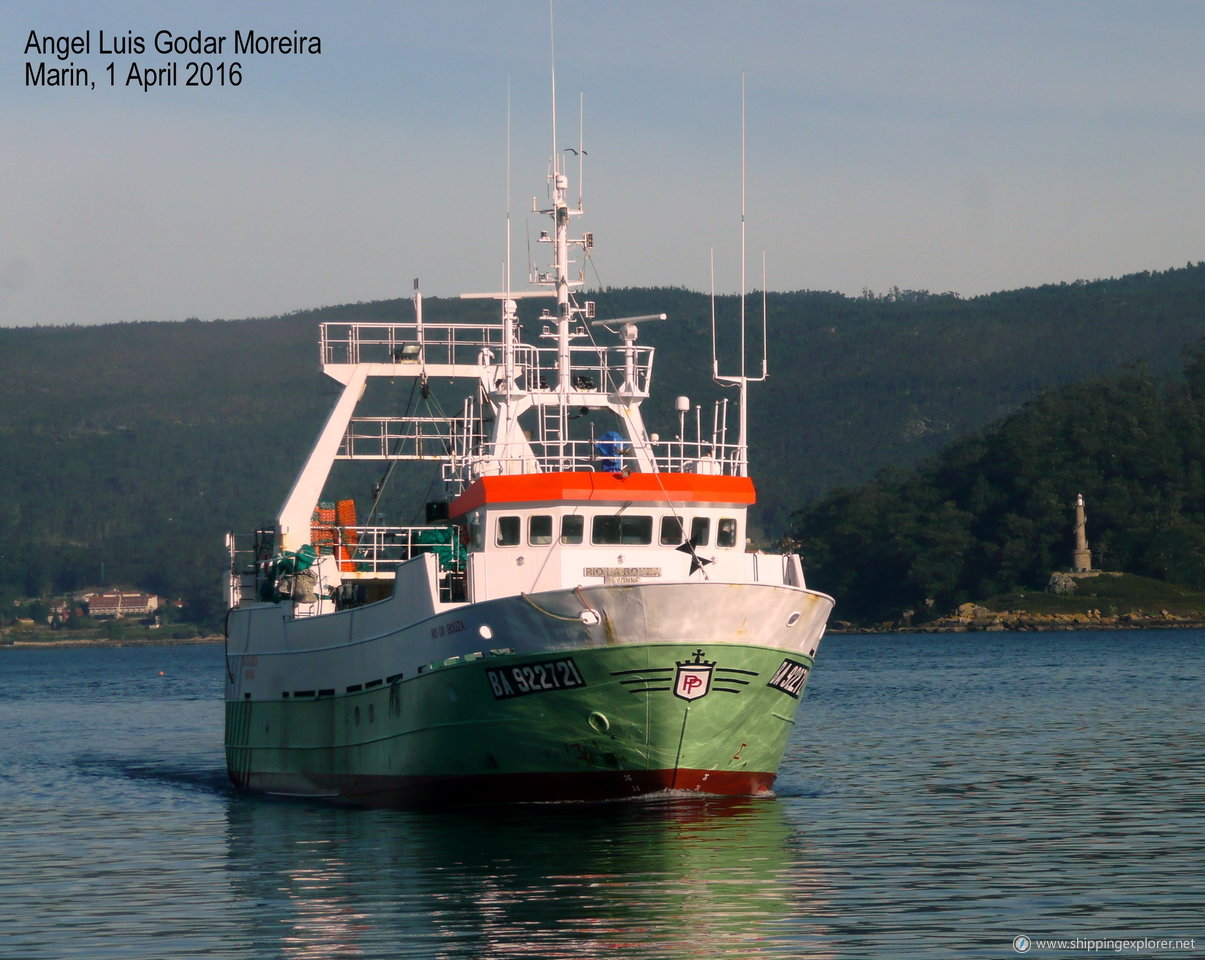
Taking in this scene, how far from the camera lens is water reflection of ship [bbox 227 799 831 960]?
20.2m

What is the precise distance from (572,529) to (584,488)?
0.77 m

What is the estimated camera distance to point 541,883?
23547 mm

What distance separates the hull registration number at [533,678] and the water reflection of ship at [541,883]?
2.00 metres

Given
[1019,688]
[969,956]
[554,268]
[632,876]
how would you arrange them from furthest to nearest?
[1019,688]
[554,268]
[632,876]
[969,956]

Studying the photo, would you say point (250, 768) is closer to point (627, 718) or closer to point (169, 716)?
point (627, 718)

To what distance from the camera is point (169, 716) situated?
2960 inches

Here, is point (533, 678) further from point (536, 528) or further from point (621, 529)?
point (621, 529)

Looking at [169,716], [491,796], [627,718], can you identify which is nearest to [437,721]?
[491,796]

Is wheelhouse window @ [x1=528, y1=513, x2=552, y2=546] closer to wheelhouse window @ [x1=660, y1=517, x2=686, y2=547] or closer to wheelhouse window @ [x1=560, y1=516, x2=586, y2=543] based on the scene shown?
wheelhouse window @ [x1=560, y1=516, x2=586, y2=543]

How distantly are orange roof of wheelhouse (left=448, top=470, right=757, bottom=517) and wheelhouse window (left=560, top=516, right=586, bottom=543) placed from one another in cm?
42

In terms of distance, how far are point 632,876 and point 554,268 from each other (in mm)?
15603

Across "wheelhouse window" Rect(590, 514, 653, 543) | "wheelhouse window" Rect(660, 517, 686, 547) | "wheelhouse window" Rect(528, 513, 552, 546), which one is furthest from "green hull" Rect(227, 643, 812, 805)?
"wheelhouse window" Rect(590, 514, 653, 543)
